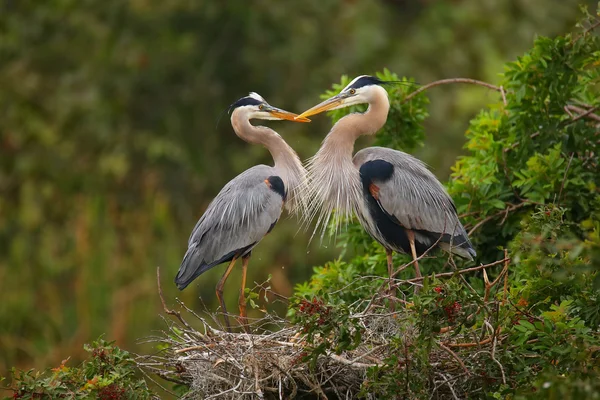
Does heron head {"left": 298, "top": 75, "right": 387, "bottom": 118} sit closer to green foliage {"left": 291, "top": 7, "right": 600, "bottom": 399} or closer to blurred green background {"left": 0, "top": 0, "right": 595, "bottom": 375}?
green foliage {"left": 291, "top": 7, "right": 600, "bottom": 399}

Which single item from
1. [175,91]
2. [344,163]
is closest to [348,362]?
[344,163]

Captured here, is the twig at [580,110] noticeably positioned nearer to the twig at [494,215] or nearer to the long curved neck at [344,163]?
the twig at [494,215]

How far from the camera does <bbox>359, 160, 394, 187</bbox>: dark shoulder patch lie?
6.69 m

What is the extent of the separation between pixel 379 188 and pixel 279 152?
2.50 ft

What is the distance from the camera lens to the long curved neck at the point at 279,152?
7.12 m

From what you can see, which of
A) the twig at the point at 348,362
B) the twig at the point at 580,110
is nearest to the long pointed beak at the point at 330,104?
the twig at the point at 580,110

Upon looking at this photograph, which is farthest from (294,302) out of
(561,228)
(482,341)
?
(561,228)

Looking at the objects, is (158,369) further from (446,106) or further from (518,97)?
(446,106)

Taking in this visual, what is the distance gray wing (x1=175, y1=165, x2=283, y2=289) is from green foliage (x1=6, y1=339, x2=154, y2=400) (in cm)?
130

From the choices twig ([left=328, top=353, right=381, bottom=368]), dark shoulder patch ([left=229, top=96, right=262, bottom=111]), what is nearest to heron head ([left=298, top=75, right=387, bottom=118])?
dark shoulder patch ([left=229, top=96, right=262, bottom=111])

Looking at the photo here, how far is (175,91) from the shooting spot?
1619 centimetres

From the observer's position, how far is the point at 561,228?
521 cm

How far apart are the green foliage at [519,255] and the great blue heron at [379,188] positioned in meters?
0.28

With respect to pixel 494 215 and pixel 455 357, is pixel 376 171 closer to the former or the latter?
pixel 494 215
